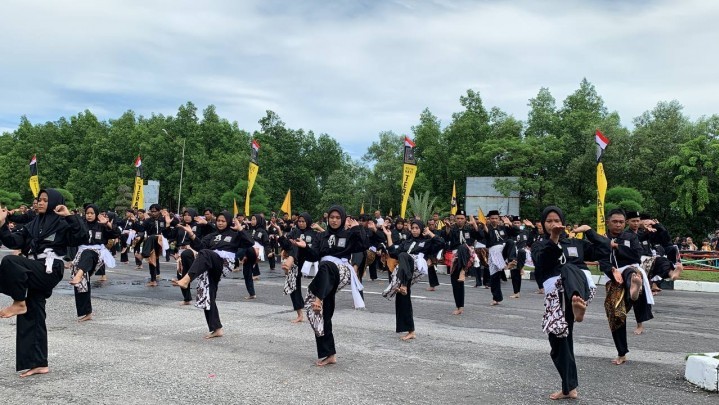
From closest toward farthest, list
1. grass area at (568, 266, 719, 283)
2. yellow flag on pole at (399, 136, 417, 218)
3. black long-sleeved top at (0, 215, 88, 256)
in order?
black long-sleeved top at (0, 215, 88, 256) → grass area at (568, 266, 719, 283) → yellow flag on pole at (399, 136, 417, 218)

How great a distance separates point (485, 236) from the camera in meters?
14.3

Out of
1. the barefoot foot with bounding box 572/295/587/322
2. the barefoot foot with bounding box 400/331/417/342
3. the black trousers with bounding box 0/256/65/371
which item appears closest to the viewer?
the barefoot foot with bounding box 572/295/587/322

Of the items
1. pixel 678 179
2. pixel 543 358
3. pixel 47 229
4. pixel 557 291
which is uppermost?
pixel 678 179

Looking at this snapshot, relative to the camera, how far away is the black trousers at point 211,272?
856cm

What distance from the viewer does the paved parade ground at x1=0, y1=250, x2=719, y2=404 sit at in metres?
5.79

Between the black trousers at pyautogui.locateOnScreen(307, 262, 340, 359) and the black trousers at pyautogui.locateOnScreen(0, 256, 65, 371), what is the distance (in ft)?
9.96

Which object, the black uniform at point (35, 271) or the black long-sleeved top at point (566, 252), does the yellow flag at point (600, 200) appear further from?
the black uniform at point (35, 271)

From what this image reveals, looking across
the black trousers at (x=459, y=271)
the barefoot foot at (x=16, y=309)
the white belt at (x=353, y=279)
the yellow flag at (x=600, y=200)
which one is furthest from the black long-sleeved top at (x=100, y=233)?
the yellow flag at (x=600, y=200)

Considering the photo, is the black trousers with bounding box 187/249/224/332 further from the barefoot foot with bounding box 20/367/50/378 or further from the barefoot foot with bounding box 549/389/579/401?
the barefoot foot with bounding box 549/389/579/401

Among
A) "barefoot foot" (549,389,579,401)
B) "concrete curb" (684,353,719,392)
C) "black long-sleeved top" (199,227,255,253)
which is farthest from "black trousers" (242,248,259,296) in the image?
"concrete curb" (684,353,719,392)

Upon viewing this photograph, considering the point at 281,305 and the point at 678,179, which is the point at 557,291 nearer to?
the point at 281,305

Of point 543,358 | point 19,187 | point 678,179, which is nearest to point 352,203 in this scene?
point 678,179

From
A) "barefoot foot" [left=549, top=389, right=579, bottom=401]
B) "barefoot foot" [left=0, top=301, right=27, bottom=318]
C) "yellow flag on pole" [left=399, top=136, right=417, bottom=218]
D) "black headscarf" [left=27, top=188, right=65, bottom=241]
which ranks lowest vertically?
"barefoot foot" [left=549, top=389, right=579, bottom=401]

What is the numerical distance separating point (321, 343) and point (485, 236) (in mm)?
8196
